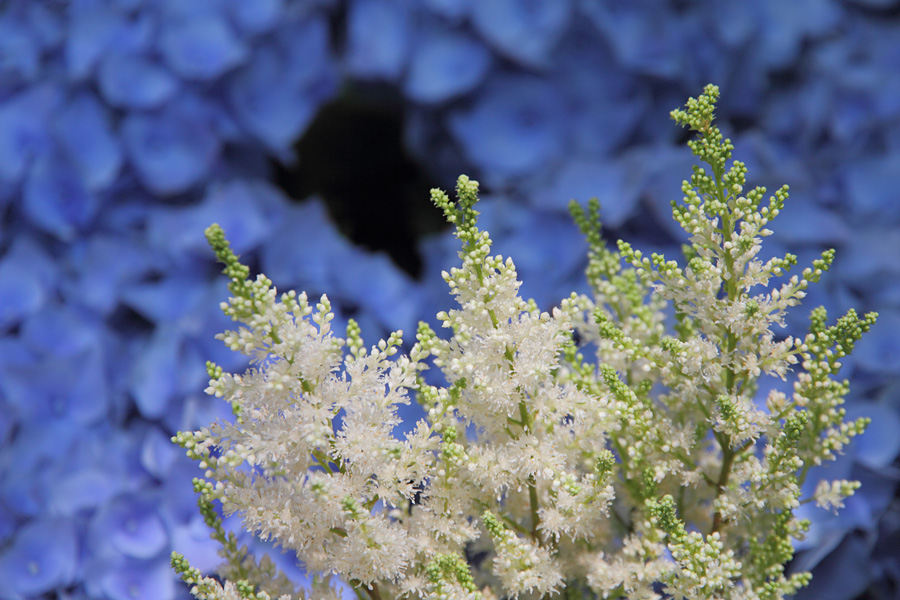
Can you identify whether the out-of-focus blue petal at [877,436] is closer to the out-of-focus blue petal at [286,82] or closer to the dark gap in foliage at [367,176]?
the dark gap in foliage at [367,176]

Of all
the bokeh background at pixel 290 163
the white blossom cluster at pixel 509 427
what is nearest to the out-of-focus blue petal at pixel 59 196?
the bokeh background at pixel 290 163

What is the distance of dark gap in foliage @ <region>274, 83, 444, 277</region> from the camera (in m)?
0.72

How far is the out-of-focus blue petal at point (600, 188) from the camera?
62 centimetres

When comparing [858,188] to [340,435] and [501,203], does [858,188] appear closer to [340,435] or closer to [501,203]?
[501,203]

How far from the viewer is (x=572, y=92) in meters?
0.67

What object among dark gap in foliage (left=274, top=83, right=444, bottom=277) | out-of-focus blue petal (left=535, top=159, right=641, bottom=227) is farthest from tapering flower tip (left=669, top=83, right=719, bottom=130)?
dark gap in foliage (left=274, top=83, right=444, bottom=277)

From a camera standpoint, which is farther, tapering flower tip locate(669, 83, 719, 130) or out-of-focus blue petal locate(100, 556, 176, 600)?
out-of-focus blue petal locate(100, 556, 176, 600)

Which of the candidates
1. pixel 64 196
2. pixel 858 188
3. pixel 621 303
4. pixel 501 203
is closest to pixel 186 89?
pixel 64 196

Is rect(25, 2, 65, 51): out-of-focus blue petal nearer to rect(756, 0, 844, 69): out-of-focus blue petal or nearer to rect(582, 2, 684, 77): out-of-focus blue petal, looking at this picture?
rect(582, 2, 684, 77): out-of-focus blue petal

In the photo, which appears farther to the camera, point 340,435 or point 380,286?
point 380,286

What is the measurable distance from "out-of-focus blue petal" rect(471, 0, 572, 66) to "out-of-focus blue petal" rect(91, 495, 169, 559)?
45cm

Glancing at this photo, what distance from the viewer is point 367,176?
0.74 m

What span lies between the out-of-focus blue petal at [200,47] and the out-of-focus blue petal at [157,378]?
212mm

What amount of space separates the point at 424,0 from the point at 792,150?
1.11 ft
